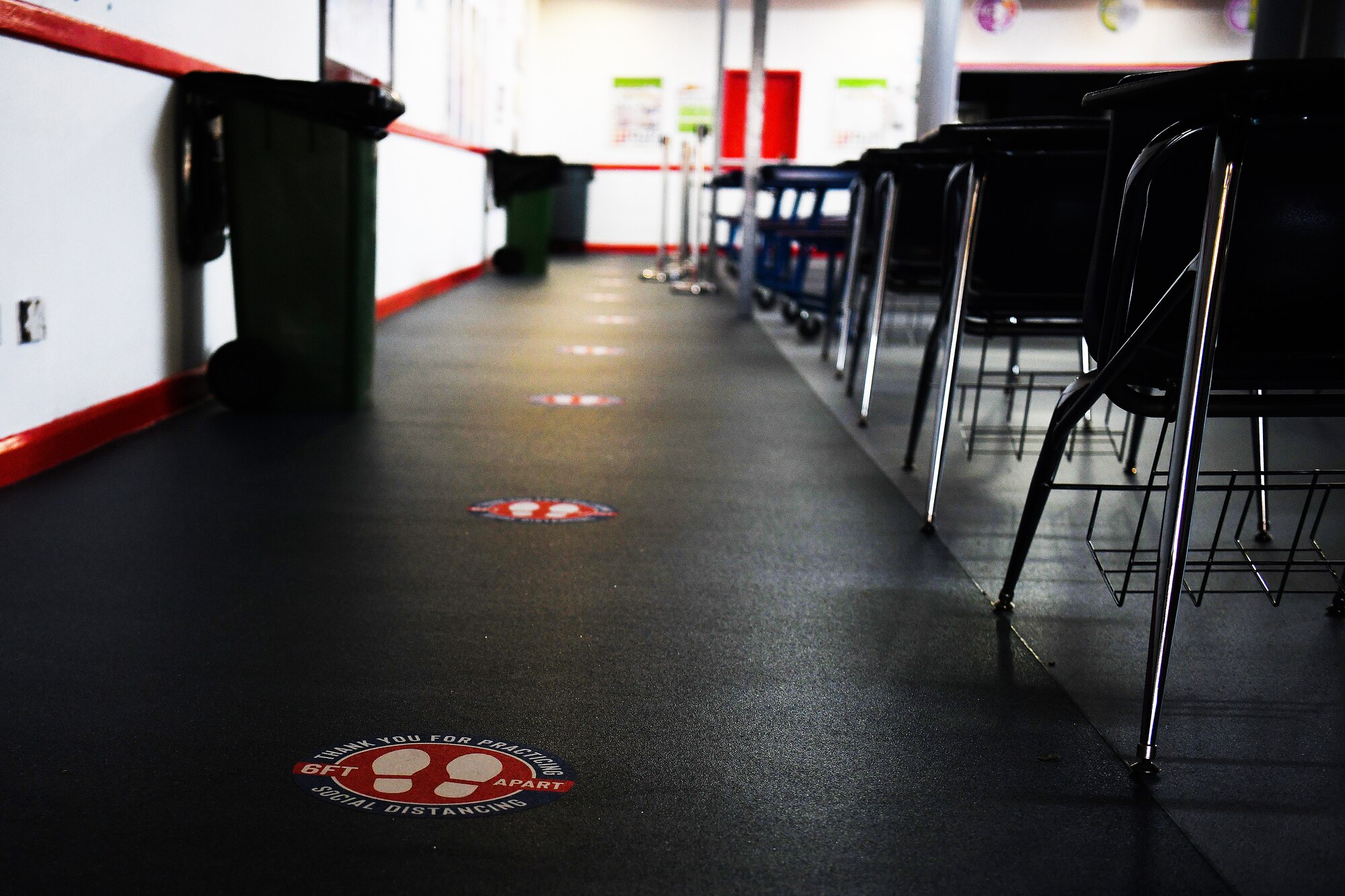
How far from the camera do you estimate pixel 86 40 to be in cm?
297

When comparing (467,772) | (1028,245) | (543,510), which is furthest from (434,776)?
(1028,245)

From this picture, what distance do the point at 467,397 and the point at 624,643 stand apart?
2.41 meters

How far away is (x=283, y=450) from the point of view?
3156 millimetres

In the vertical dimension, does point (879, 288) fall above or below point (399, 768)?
above

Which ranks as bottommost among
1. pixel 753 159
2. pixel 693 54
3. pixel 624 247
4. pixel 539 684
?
pixel 624 247

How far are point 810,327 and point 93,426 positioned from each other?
370cm

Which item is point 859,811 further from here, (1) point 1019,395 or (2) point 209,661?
(1) point 1019,395

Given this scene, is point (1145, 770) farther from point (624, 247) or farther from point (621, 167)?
point (624, 247)

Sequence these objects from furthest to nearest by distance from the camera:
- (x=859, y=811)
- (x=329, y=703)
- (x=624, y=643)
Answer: (x=624, y=643) → (x=329, y=703) → (x=859, y=811)

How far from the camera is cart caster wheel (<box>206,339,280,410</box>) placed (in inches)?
143

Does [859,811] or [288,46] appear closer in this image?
[859,811]

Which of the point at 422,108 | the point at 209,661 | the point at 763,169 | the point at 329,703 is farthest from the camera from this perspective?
the point at 422,108

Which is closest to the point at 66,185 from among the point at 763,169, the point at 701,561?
the point at 701,561

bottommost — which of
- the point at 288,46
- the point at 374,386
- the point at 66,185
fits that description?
the point at 374,386
